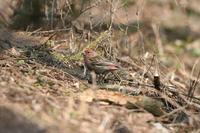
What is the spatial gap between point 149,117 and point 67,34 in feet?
10.4

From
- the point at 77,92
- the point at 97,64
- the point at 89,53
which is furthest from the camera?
the point at 89,53

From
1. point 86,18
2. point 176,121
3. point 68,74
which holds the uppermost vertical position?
point 86,18

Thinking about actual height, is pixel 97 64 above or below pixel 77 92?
above

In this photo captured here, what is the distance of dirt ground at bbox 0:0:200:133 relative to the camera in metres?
5.94

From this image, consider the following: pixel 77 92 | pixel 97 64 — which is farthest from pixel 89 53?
→ pixel 77 92

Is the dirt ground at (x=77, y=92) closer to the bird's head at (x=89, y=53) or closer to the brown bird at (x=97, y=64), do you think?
the brown bird at (x=97, y=64)

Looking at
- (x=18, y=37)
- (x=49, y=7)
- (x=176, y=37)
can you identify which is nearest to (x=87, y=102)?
(x=18, y=37)

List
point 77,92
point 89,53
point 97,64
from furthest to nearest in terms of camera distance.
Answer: point 89,53 → point 97,64 → point 77,92

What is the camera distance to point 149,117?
658 cm

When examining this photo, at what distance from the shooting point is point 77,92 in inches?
270

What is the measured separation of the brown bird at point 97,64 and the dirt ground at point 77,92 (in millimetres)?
168

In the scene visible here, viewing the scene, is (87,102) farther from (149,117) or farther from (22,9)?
(22,9)

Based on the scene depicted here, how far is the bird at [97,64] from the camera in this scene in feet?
23.9

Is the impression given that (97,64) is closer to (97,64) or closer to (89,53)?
(97,64)
